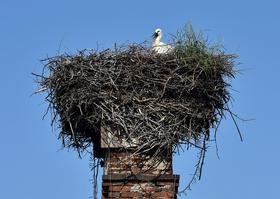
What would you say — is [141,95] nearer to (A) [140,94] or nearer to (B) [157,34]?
(A) [140,94]

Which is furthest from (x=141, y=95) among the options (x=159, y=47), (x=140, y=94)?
(x=159, y=47)

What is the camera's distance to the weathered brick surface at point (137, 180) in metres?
7.43

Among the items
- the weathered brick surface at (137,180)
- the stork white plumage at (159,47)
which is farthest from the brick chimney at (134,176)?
the stork white plumage at (159,47)

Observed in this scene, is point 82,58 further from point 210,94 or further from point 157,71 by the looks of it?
point 210,94

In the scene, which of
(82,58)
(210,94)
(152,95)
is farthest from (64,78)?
(210,94)

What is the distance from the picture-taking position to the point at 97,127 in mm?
8117

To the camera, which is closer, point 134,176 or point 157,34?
point 134,176

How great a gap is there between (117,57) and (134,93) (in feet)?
1.78

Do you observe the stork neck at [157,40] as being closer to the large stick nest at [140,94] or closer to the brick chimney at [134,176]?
the large stick nest at [140,94]

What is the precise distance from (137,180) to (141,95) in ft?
3.48

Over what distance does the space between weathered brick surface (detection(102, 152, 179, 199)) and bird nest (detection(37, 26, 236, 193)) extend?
0.59ft

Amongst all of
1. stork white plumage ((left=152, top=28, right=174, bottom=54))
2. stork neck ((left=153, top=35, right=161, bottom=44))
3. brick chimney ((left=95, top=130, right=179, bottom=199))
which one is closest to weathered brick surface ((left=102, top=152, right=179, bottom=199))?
brick chimney ((left=95, top=130, right=179, bottom=199))

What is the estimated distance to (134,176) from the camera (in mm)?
7516

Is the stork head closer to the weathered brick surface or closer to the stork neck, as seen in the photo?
the stork neck
